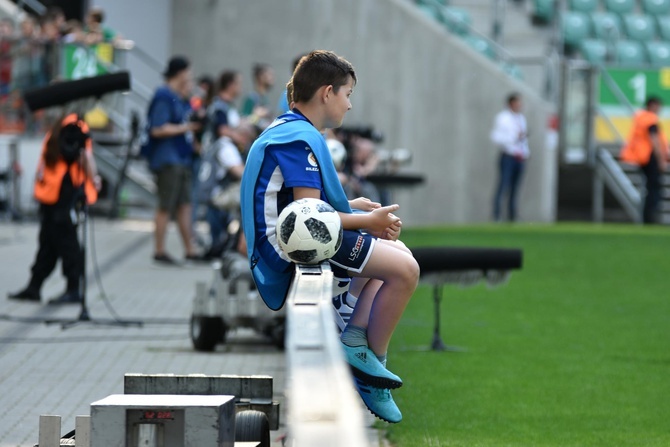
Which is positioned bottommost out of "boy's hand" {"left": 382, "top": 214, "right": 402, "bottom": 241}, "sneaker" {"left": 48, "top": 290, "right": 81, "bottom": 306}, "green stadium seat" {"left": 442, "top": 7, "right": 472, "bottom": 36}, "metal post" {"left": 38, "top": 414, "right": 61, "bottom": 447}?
"sneaker" {"left": 48, "top": 290, "right": 81, "bottom": 306}

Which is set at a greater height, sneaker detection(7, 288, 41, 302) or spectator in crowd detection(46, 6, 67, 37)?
spectator in crowd detection(46, 6, 67, 37)

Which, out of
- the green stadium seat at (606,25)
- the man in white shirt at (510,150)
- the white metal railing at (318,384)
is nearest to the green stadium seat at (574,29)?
the green stadium seat at (606,25)

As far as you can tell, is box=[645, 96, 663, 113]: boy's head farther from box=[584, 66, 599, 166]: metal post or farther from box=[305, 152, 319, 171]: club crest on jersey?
box=[305, 152, 319, 171]: club crest on jersey

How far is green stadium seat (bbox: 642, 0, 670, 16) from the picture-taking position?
35.7 meters

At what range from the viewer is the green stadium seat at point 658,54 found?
3300cm

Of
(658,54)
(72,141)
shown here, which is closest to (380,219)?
(72,141)

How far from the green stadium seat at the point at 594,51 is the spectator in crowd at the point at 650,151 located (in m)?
3.95

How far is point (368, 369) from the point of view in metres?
6.02

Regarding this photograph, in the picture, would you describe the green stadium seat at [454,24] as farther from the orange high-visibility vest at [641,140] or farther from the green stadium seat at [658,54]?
the green stadium seat at [658,54]

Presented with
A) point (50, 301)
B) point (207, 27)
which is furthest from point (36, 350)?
point (207, 27)

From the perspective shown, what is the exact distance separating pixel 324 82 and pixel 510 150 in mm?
22525

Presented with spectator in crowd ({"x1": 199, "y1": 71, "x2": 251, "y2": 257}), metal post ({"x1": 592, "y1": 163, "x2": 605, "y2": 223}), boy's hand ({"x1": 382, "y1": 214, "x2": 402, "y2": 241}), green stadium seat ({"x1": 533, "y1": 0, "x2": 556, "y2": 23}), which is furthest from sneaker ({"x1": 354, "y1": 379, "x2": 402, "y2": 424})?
green stadium seat ({"x1": 533, "y1": 0, "x2": 556, "y2": 23})

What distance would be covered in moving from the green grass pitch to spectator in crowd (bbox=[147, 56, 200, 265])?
3.25m

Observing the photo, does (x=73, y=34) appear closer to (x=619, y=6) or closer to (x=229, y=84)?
(x=229, y=84)
